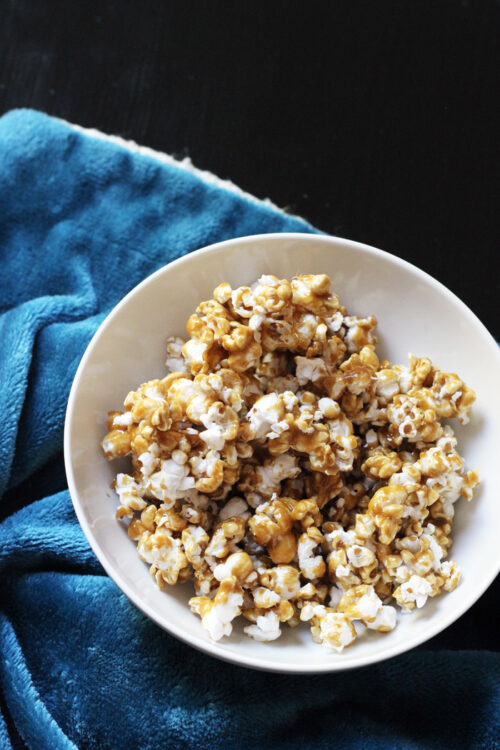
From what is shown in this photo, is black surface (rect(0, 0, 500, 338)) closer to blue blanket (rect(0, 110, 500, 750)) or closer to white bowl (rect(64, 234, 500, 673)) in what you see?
blue blanket (rect(0, 110, 500, 750))

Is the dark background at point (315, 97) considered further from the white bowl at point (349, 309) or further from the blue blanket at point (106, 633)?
the white bowl at point (349, 309)

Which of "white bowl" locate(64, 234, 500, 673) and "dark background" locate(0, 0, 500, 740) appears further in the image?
"dark background" locate(0, 0, 500, 740)

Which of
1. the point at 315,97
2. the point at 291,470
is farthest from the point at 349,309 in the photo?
the point at 315,97

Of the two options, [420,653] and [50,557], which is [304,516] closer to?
[420,653]

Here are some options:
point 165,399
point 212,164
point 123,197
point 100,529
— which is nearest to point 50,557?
point 100,529

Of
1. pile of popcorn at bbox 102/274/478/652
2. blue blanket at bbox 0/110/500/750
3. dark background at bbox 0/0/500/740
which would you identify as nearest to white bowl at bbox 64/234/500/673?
pile of popcorn at bbox 102/274/478/652
